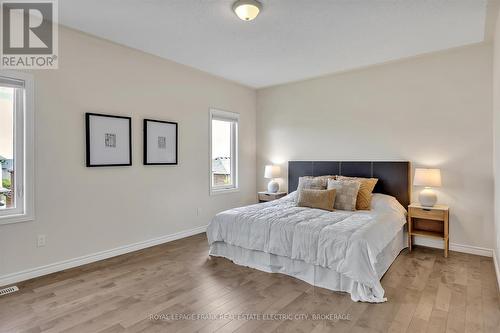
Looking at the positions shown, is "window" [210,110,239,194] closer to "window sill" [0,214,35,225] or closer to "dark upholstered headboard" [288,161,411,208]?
"dark upholstered headboard" [288,161,411,208]

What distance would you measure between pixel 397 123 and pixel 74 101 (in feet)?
13.9

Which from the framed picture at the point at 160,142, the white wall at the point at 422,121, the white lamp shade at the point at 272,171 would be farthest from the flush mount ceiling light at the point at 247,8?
the white lamp shade at the point at 272,171

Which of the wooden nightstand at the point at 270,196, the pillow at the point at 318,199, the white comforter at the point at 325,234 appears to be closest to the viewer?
the white comforter at the point at 325,234

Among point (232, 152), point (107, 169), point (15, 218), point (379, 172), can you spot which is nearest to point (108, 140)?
point (107, 169)

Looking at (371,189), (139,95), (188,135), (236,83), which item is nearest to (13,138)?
(139,95)

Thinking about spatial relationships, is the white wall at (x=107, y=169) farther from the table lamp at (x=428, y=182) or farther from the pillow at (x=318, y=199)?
the table lamp at (x=428, y=182)

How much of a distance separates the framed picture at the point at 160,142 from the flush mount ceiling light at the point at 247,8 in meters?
1.99

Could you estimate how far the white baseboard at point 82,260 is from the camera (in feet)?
9.34

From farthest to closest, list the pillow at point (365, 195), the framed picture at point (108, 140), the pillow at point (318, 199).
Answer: the pillow at point (365, 195)
the pillow at point (318, 199)
the framed picture at point (108, 140)

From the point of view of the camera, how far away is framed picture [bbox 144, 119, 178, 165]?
3.98m

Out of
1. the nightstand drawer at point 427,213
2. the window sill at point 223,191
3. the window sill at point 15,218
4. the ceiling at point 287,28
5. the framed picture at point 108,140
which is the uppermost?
the ceiling at point 287,28

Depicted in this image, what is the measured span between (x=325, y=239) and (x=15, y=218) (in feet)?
9.89

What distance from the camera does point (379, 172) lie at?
14.1ft

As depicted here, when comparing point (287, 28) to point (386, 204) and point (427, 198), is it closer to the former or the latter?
point (386, 204)
